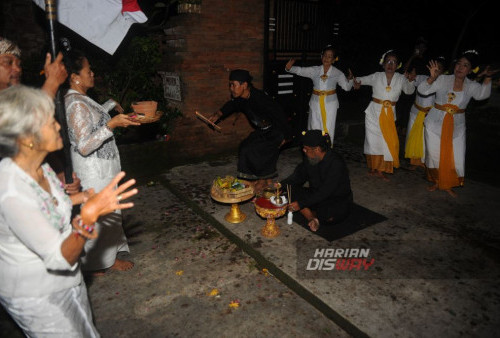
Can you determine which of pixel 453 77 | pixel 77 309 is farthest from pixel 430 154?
pixel 77 309

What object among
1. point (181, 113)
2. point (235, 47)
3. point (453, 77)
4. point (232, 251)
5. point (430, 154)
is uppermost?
point (235, 47)

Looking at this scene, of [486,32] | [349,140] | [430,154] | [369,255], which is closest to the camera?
[369,255]

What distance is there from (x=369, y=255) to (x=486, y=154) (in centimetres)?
491

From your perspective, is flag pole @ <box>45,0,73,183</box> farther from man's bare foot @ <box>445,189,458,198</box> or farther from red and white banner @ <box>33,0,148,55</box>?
man's bare foot @ <box>445,189,458,198</box>

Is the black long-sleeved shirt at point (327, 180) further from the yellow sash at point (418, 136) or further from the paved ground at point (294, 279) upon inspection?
the yellow sash at point (418, 136)

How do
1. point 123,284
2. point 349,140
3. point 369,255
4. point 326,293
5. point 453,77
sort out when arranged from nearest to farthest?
1. point 326,293
2. point 123,284
3. point 369,255
4. point 453,77
5. point 349,140

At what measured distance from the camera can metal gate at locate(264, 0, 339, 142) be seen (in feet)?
25.0

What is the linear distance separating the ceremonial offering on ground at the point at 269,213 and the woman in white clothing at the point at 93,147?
67.6 inches

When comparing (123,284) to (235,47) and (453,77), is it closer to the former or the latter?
(235,47)

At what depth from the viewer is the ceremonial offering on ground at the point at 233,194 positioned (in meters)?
4.40

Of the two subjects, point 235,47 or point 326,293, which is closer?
point 326,293

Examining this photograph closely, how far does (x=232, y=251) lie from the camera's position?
410cm

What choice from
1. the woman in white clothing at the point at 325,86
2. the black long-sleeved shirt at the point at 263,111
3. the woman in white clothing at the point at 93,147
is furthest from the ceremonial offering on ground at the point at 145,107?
the woman in white clothing at the point at 325,86

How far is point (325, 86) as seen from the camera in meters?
6.64
